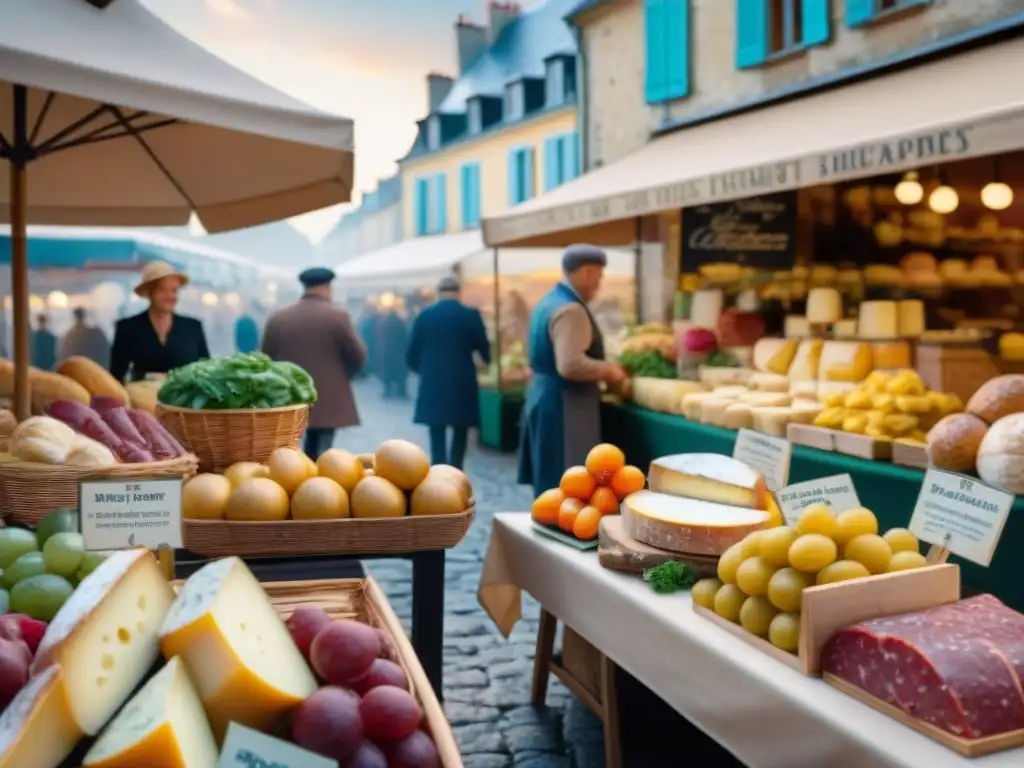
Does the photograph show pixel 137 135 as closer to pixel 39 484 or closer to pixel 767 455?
pixel 39 484

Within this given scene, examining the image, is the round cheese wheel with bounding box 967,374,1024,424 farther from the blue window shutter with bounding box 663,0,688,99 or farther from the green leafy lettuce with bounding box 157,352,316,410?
the blue window shutter with bounding box 663,0,688,99

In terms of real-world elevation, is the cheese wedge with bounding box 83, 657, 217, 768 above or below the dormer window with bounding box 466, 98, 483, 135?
below

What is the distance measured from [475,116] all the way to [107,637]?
850 inches

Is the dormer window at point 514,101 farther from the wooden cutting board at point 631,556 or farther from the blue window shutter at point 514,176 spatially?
the wooden cutting board at point 631,556

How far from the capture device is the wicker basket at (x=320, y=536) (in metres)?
2.56

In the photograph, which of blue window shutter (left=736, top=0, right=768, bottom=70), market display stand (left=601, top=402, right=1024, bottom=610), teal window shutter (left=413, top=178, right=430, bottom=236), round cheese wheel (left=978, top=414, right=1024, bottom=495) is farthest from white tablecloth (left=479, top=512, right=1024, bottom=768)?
teal window shutter (left=413, top=178, right=430, bottom=236)

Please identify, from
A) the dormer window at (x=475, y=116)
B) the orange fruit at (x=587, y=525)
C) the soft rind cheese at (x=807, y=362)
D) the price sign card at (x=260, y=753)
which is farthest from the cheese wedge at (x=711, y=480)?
the dormer window at (x=475, y=116)

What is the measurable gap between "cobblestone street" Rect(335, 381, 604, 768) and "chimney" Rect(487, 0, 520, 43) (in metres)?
19.1

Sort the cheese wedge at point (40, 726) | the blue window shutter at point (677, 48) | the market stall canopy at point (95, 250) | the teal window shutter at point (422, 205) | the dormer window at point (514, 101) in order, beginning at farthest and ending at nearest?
the teal window shutter at point (422, 205) < the dormer window at point (514, 101) < the market stall canopy at point (95, 250) < the blue window shutter at point (677, 48) < the cheese wedge at point (40, 726)

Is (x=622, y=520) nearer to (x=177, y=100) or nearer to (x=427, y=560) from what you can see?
(x=427, y=560)

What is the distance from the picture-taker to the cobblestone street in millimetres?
3398

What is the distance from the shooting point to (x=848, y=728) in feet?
6.11

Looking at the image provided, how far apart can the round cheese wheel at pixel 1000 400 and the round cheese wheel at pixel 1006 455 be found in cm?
14

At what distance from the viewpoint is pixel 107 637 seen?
1.37m
